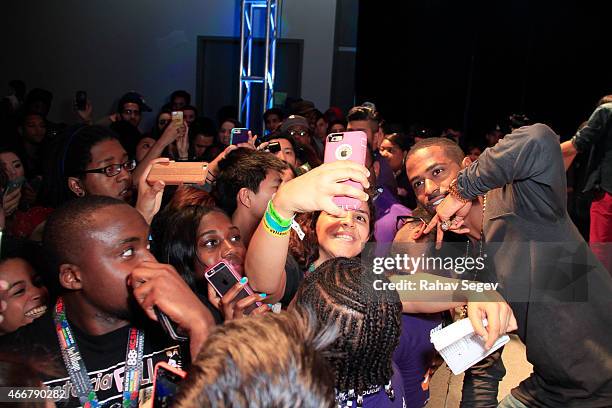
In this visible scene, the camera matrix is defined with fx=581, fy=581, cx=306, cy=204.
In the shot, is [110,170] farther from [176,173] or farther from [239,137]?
[239,137]

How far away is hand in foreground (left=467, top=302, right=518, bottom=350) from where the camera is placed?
1674 millimetres

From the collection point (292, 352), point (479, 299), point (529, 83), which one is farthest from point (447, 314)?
point (529, 83)

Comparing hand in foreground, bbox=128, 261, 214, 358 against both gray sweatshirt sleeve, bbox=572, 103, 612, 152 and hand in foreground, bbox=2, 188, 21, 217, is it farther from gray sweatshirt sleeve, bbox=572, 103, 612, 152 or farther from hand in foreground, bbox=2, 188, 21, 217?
gray sweatshirt sleeve, bbox=572, 103, 612, 152

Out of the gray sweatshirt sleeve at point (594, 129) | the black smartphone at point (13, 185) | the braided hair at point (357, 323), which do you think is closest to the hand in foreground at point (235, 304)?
the braided hair at point (357, 323)

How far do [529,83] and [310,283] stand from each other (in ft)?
26.7

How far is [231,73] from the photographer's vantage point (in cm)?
936

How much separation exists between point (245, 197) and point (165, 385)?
1.82m

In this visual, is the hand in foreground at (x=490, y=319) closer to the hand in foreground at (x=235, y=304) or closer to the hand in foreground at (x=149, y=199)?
the hand in foreground at (x=235, y=304)

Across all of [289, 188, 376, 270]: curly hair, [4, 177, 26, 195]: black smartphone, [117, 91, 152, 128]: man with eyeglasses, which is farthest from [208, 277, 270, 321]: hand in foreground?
[117, 91, 152, 128]: man with eyeglasses

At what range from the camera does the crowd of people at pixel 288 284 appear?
1.18 m

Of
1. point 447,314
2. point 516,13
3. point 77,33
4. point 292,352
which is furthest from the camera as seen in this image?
point 77,33

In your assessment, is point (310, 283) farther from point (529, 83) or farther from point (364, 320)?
point (529, 83)

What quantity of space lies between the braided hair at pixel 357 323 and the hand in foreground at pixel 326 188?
196 millimetres

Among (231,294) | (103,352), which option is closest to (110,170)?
(103,352)
